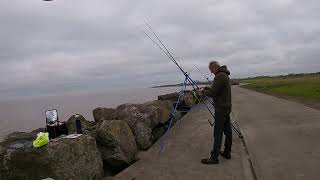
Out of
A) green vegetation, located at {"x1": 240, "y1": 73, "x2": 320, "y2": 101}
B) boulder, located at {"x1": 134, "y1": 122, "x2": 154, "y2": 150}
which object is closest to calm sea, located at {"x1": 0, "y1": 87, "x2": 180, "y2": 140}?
green vegetation, located at {"x1": 240, "y1": 73, "x2": 320, "y2": 101}

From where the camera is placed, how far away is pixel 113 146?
9.09 meters

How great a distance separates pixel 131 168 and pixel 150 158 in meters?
0.94

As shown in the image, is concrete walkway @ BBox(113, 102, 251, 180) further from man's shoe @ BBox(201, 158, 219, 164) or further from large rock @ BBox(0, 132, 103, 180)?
large rock @ BBox(0, 132, 103, 180)

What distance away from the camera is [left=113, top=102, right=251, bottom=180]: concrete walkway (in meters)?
7.71

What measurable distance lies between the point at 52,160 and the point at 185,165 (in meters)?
2.90

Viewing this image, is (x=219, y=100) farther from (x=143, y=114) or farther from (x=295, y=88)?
(x=295, y=88)

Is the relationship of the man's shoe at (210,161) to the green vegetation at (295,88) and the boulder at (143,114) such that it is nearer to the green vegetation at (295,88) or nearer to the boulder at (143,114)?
the boulder at (143,114)

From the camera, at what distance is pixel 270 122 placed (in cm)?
1467

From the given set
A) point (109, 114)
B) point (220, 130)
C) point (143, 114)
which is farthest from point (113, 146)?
point (143, 114)

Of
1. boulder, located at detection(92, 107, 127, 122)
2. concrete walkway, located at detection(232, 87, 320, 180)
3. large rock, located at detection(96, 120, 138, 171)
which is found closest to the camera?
concrete walkway, located at detection(232, 87, 320, 180)

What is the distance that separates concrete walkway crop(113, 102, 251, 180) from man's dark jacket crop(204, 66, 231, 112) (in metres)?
1.15

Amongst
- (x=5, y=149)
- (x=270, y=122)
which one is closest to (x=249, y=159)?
(x=5, y=149)

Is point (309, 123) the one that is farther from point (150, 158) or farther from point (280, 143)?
point (150, 158)

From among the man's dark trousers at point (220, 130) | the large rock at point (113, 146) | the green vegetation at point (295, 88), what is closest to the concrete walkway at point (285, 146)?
the man's dark trousers at point (220, 130)
